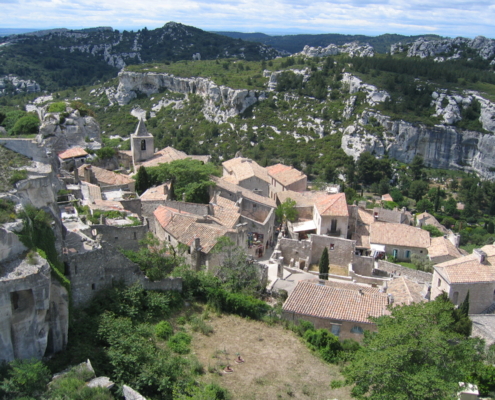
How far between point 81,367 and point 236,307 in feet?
33.8

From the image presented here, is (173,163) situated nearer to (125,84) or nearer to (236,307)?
(236,307)

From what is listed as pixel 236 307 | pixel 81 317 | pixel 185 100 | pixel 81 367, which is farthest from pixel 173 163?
pixel 185 100

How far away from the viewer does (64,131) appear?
46.7 metres

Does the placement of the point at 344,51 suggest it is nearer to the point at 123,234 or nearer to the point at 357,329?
the point at 357,329

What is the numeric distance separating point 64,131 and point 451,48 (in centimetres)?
16763

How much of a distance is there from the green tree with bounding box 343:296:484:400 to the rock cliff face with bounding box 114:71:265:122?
95097mm

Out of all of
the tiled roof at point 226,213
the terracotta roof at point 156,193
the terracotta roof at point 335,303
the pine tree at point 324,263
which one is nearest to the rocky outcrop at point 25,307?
the terracotta roof at point 335,303

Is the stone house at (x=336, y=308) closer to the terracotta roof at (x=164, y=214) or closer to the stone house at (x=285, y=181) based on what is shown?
A: the terracotta roof at (x=164, y=214)

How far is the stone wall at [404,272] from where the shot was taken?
121 ft

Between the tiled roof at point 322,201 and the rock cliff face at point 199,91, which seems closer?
the tiled roof at point 322,201

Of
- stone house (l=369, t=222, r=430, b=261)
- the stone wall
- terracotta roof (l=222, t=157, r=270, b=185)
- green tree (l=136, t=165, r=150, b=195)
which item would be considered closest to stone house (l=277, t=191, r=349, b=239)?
stone house (l=369, t=222, r=430, b=261)

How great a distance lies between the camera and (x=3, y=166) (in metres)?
20.5

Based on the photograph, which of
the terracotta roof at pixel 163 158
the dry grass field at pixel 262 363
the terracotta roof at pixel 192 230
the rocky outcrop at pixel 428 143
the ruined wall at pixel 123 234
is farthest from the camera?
the rocky outcrop at pixel 428 143

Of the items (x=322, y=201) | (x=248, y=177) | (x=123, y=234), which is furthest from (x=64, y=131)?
(x=322, y=201)
